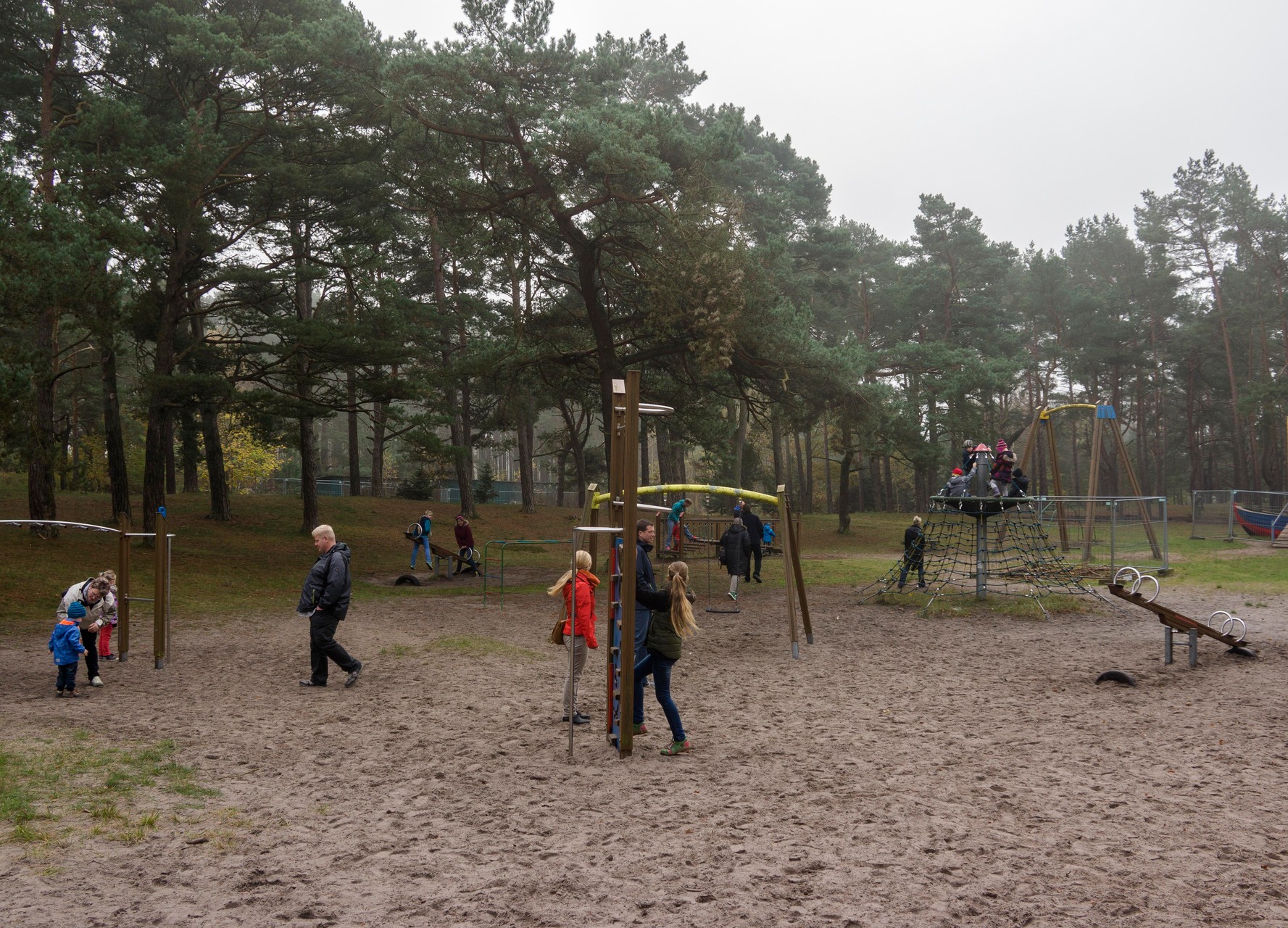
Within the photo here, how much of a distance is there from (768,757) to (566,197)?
15.5 m

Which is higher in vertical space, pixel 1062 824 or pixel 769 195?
pixel 769 195

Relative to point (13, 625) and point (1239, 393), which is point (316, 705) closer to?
point (13, 625)

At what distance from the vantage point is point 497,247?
73.9ft

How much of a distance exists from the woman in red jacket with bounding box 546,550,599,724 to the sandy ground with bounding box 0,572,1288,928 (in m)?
0.65

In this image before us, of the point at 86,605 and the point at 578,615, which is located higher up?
the point at 578,615

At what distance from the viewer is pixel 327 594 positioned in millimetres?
10000

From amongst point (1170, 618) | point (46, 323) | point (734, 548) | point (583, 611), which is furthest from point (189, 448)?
point (1170, 618)

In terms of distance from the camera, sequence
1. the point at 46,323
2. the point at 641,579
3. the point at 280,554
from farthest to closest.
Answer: the point at 280,554
the point at 46,323
the point at 641,579

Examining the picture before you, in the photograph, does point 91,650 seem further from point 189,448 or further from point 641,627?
point 189,448

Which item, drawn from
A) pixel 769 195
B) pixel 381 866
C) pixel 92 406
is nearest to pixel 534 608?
pixel 381 866

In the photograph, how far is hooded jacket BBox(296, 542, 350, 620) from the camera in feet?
32.8

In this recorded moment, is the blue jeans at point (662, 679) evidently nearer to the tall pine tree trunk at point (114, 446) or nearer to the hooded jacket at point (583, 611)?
the hooded jacket at point (583, 611)

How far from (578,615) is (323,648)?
3698mm

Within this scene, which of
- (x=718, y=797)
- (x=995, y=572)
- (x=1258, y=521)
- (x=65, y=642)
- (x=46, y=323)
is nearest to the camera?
(x=718, y=797)
